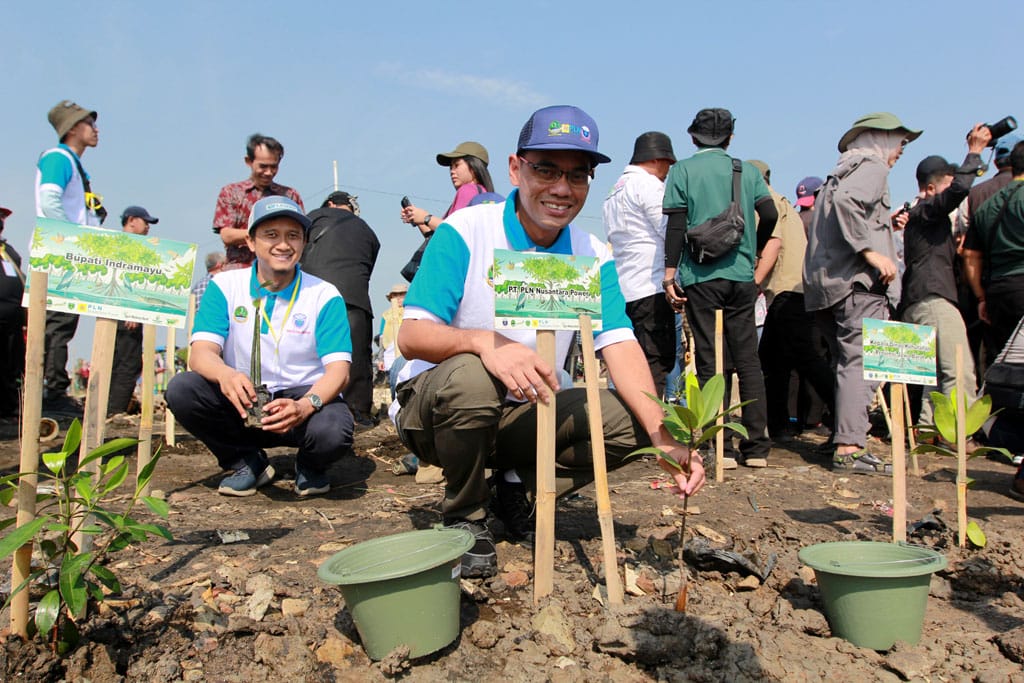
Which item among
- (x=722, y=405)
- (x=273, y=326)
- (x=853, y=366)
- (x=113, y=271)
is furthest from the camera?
(x=853, y=366)

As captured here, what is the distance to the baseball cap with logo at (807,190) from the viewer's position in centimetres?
686

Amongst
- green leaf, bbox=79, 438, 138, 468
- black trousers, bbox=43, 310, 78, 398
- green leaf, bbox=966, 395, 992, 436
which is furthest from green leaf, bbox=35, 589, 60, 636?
black trousers, bbox=43, 310, 78, 398

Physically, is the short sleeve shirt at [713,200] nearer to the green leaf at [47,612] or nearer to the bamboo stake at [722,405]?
the bamboo stake at [722,405]

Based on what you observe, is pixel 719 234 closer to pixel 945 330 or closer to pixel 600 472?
pixel 945 330

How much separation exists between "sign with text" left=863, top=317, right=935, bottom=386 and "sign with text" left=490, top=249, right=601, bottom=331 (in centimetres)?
152

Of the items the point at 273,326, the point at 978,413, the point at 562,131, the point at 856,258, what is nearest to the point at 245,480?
the point at 273,326

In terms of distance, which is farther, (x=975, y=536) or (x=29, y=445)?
(x=975, y=536)

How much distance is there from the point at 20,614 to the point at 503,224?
184 cm

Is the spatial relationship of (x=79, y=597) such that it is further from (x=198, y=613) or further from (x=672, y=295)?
(x=672, y=295)

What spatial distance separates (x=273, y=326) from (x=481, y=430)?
5.17 ft

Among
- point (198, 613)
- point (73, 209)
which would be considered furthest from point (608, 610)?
point (73, 209)

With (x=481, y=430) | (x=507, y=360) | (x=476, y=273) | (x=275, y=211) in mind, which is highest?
(x=275, y=211)

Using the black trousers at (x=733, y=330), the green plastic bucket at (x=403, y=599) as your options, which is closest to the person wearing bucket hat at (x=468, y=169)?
the black trousers at (x=733, y=330)

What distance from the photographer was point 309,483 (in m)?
3.86
